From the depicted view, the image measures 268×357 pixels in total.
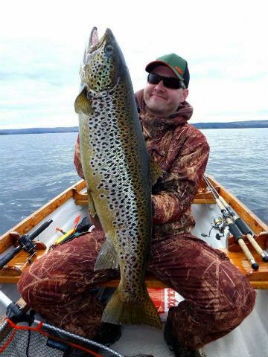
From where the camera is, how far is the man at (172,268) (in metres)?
2.92

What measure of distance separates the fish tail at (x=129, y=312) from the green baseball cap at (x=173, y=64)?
2597 mm

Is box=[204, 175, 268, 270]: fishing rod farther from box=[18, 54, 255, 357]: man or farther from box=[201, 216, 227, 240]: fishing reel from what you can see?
box=[18, 54, 255, 357]: man

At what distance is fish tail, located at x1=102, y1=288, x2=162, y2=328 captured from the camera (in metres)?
2.85

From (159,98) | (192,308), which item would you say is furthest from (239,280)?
(159,98)

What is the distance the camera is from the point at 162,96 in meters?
3.72

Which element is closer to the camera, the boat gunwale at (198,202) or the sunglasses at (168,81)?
the boat gunwale at (198,202)

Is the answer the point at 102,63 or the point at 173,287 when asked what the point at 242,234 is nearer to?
the point at 173,287

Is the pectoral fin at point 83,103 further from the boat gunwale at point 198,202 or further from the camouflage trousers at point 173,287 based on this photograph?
the boat gunwale at point 198,202

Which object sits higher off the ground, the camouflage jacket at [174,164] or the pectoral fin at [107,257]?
the camouflage jacket at [174,164]

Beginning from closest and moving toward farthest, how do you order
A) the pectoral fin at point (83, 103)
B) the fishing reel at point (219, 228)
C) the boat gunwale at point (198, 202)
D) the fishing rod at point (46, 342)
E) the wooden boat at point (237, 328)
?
the pectoral fin at point (83, 103)
the fishing rod at point (46, 342)
the wooden boat at point (237, 328)
the boat gunwale at point (198, 202)
the fishing reel at point (219, 228)

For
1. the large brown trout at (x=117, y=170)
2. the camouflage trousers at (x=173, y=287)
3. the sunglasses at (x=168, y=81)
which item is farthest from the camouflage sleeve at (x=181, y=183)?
the sunglasses at (x=168, y=81)

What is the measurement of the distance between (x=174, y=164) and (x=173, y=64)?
4.01 ft

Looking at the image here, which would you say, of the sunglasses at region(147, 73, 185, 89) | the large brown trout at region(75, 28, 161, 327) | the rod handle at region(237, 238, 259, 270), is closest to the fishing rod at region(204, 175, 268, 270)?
the rod handle at region(237, 238, 259, 270)

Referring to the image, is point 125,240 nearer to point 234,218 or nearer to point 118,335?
point 118,335
